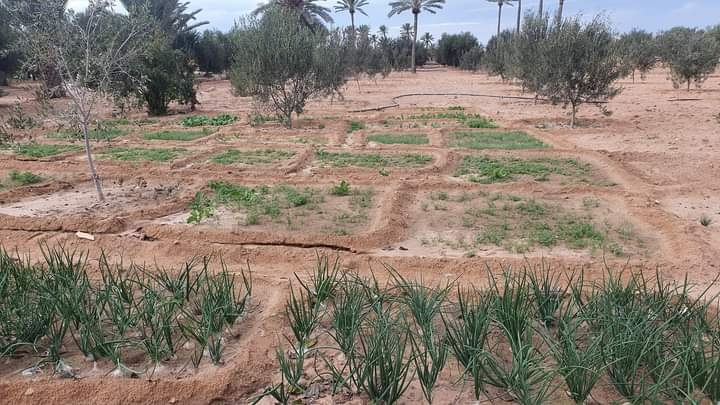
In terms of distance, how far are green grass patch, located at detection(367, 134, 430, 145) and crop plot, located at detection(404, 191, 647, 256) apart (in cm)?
402

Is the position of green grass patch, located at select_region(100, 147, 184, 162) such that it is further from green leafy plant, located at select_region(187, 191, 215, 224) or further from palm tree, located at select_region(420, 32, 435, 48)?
palm tree, located at select_region(420, 32, 435, 48)

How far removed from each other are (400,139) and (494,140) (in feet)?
6.62

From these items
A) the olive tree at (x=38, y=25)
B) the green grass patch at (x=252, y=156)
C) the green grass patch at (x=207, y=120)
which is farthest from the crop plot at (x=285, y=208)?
the green grass patch at (x=207, y=120)

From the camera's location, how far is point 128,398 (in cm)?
275

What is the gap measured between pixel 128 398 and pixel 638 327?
8.81ft

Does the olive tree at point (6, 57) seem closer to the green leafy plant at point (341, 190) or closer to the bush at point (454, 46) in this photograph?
the green leafy plant at point (341, 190)

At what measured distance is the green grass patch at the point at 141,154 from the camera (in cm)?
946

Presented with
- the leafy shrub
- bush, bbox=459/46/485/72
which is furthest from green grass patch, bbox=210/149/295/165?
bush, bbox=459/46/485/72

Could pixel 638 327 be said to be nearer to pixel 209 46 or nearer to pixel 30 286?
pixel 30 286

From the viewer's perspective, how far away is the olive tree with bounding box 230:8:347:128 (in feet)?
43.2

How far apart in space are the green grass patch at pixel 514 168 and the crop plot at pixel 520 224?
0.95 metres

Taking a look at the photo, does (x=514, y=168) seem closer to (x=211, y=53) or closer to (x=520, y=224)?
(x=520, y=224)

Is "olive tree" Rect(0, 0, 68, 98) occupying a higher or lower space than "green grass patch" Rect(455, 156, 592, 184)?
higher

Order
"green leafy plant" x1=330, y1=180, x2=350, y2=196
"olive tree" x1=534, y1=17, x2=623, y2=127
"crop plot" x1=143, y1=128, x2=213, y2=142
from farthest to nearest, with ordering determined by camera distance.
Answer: "olive tree" x1=534, y1=17, x2=623, y2=127, "crop plot" x1=143, y1=128, x2=213, y2=142, "green leafy plant" x1=330, y1=180, x2=350, y2=196
